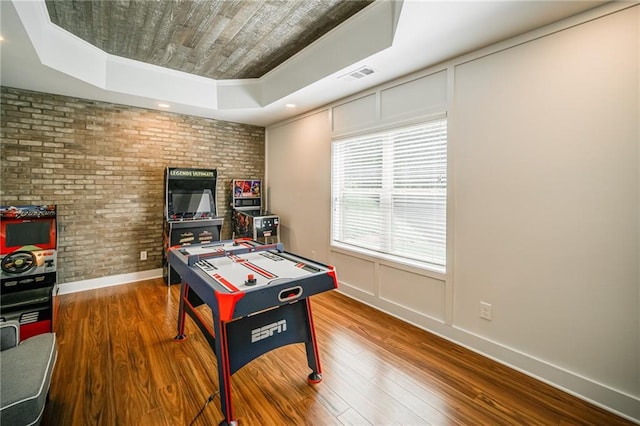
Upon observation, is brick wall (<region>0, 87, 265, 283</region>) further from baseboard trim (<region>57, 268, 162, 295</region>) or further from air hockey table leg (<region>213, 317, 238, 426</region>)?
air hockey table leg (<region>213, 317, 238, 426</region>)

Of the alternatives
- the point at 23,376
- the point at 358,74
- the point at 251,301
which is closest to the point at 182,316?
the point at 23,376

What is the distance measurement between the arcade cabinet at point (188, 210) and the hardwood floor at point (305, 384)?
144 centimetres

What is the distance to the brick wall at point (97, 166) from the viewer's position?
11.6ft

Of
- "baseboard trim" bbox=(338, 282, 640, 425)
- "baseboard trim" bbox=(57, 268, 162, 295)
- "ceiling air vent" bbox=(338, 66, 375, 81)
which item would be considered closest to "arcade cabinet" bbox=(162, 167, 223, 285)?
"baseboard trim" bbox=(57, 268, 162, 295)

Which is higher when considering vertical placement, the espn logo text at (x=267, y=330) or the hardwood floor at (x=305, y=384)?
the espn logo text at (x=267, y=330)

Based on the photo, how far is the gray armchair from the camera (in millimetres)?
1260

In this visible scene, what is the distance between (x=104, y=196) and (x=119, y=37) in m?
2.15

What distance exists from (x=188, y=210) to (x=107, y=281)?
4.87 feet

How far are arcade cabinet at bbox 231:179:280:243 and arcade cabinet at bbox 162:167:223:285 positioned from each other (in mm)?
437

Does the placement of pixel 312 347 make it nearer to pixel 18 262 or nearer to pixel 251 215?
pixel 18 262

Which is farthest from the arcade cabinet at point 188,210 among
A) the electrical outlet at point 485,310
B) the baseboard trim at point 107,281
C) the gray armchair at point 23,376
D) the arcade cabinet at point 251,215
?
the electrical outlet at point 485,310

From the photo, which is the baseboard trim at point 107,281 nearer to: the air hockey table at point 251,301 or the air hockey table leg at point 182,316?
the air hockey table leg at point 182,316

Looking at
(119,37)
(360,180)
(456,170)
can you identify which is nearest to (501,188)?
(456,170)

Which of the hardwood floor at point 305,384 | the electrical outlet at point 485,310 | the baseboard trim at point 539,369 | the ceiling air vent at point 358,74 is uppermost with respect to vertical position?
the ceiling air vent at point 358,74
